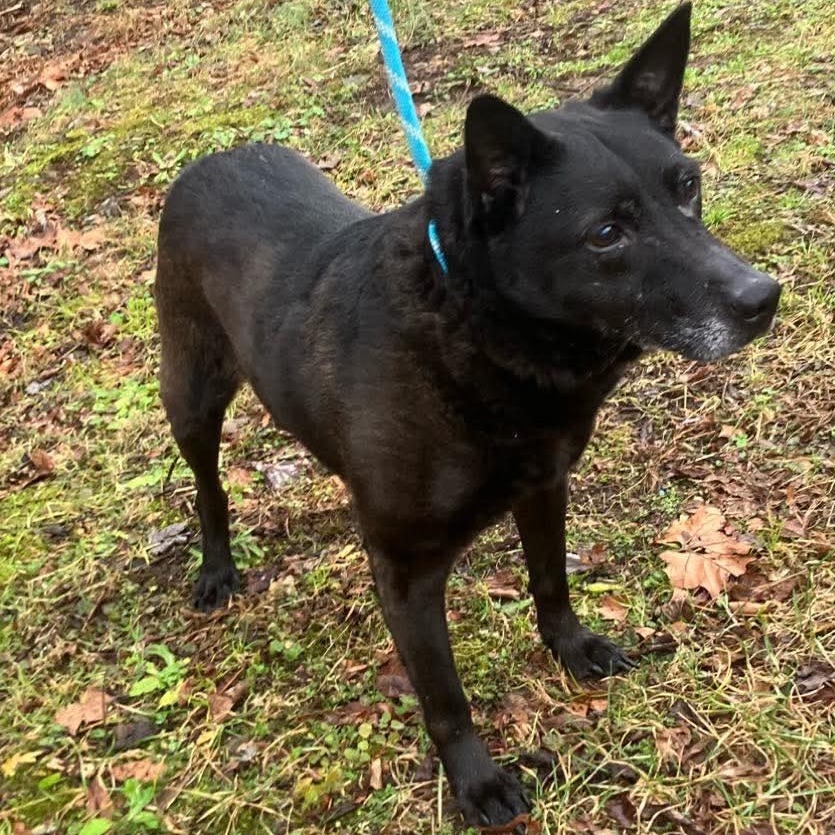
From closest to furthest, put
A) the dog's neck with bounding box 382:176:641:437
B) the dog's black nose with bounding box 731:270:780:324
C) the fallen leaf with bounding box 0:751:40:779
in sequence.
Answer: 1. the dog's black nose with bounding box 731:270:780:324
2. the dog's neck with bounding box 382:176:641:437
3. the fallen leaf with bounding box 0:751:40:779

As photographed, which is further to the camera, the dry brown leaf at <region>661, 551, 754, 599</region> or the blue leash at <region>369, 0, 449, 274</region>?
the dry brown leaf at <region>661, 551, 754, 599</region>

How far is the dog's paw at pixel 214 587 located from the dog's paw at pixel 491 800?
1.48 metres

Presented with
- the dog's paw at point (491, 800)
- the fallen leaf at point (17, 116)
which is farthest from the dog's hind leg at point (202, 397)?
the fallen leaf at point (17, 116)

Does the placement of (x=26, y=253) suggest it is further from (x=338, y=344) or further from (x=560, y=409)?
(x=560, y=409)

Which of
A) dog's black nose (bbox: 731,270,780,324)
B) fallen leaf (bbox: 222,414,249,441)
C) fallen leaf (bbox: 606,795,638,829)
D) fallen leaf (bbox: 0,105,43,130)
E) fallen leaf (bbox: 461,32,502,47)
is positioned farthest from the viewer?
fallen leaf (bbox: 0,105,43,130)

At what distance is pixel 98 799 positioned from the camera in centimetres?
330

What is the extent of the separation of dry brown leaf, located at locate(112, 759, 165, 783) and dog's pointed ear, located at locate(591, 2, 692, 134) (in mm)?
2802

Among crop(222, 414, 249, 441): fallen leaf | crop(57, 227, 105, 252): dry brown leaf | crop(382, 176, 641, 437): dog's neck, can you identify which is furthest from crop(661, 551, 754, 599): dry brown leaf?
crop(57, 227, 105, 252): dry brown leaf

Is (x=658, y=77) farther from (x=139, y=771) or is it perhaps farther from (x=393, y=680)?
(x=139, y=771)

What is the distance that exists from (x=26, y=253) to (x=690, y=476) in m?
5.18

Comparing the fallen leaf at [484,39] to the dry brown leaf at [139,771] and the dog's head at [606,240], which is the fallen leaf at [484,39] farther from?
the dry brown leaf at [139,771]

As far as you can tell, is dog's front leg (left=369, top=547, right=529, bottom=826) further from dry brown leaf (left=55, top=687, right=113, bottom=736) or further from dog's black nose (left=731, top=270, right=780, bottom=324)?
dry brown leaf (left=55, top=687, right=113, bottom=736)

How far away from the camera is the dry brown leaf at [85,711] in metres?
3.56

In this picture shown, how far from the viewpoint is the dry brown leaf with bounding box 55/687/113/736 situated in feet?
11.7
